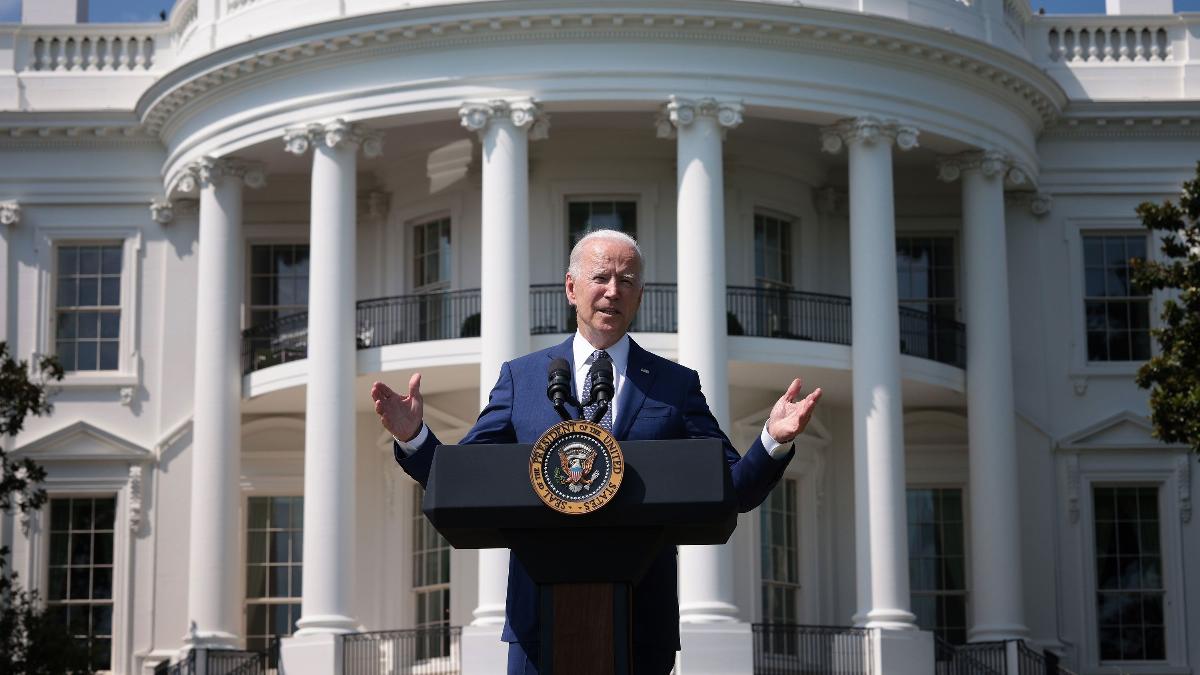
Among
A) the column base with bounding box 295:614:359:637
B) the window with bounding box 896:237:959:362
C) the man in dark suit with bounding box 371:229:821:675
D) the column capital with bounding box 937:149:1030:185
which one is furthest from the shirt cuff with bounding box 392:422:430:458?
the window with bounding box 896:237:959:362

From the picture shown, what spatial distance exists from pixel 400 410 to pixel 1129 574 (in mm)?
24672

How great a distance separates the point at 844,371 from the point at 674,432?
2088 cm

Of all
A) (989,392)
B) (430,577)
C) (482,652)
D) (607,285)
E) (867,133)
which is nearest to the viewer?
(607,285)

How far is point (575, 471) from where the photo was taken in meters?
5.71

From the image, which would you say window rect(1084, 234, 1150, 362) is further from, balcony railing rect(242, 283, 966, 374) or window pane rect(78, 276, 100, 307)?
window pane rect(78, 276, 100, 307)

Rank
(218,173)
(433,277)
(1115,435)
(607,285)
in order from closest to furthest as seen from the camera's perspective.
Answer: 1. (607,285)
2. (218,173)
3. (433,277)
4. (1115,435)

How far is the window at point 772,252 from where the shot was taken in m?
29.0

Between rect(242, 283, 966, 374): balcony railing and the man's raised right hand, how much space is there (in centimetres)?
2049

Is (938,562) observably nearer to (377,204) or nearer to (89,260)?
(377,204)

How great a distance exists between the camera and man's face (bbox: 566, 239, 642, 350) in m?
6.34

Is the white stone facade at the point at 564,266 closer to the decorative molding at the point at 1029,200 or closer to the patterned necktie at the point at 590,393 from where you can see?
the decorative molding at the point at 1029,200

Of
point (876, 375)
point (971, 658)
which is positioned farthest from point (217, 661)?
point (971, 658)

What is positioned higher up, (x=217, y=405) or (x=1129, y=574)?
(x=217, y=405)

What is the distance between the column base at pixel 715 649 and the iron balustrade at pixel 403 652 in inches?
107
